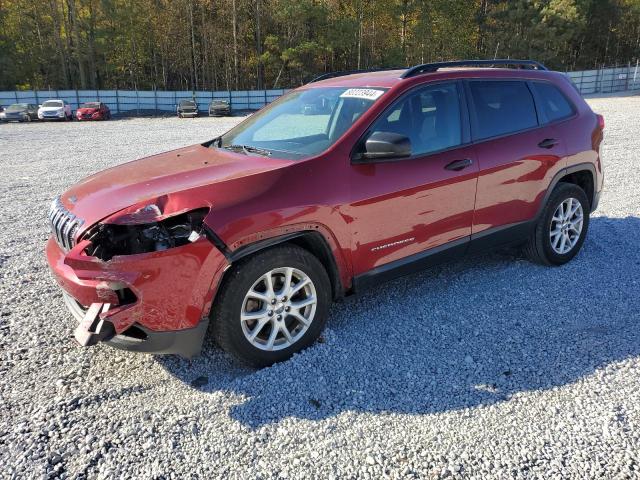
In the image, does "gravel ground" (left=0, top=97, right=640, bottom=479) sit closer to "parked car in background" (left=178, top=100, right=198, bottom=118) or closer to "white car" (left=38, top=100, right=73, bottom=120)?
"white car" (left=38, top=100, right=73, bottom=120)

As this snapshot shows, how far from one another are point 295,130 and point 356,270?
4.23 feet

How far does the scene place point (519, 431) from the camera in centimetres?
273

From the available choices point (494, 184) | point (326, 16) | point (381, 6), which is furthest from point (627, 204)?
point (381, 6)

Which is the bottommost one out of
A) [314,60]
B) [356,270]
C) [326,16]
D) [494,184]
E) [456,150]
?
[356,270]

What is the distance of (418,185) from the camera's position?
3.75m

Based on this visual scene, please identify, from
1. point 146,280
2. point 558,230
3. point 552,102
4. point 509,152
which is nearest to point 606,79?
point 552,102

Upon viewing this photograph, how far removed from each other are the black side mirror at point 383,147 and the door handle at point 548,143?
1.73 meters

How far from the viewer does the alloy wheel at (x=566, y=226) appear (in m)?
4.88

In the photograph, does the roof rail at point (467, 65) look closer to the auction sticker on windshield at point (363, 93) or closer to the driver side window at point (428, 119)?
the driver side window at point (428, 119)

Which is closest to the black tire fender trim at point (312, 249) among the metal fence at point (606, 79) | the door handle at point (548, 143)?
Answer: the door handle at point (548, 143)

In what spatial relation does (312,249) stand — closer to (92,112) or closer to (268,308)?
(268,308)

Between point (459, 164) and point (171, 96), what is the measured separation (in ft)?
148

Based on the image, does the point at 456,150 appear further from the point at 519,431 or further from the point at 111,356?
the point at 111,356

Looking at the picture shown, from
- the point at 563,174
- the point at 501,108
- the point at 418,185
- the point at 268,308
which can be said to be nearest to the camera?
the point at 268,308
